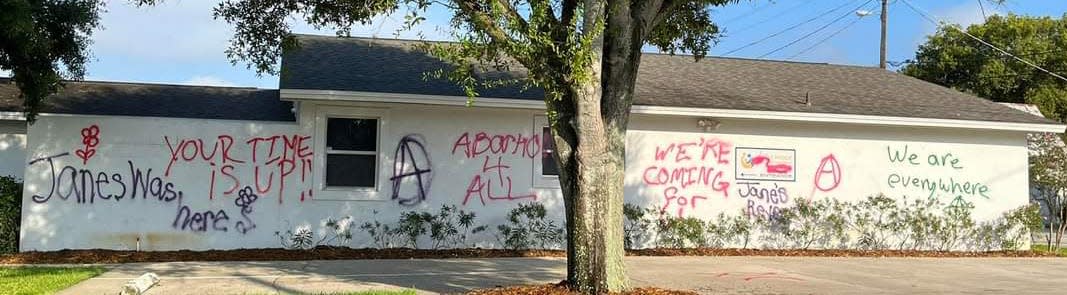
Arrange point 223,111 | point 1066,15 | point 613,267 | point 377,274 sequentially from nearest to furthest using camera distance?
→ 1. point 613,267
2. point 377,274
3. point 223,111
4. point 1066,15

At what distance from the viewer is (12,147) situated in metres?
13.6

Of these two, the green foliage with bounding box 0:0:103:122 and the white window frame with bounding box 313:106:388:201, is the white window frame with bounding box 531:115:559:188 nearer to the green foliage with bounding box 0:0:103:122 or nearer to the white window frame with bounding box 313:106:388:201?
the white window frame with bounding box 313:106:388:201

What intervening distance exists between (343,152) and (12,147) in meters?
5.63

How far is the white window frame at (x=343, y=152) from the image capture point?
488 inches

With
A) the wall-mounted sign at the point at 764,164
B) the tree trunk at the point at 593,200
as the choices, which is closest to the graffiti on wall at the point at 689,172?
the wall-mounted sign at the point at 764,164

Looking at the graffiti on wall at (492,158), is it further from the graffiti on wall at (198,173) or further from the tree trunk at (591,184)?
the tree trunk at (591,184)

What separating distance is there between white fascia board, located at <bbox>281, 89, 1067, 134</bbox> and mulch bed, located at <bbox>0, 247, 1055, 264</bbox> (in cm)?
213

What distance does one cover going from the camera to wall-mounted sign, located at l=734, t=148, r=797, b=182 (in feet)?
45.6

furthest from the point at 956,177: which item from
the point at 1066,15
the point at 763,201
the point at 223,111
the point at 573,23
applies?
the point at 1066,15

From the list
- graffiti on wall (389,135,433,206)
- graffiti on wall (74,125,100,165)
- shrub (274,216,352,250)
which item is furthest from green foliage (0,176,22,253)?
graffiti on wall (389,135,433,206)

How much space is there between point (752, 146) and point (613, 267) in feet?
23.8

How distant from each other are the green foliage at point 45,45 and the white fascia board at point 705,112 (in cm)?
265

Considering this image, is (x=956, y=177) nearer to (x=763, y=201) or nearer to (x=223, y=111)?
(x=763, y=201)

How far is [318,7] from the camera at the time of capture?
10344 millimetres
